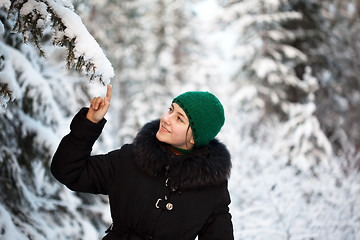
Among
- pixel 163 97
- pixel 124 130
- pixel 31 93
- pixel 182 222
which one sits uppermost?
pixel 163 97

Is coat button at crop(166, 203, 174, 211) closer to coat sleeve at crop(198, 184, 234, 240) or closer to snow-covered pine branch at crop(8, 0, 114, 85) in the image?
coat sleeve at crop(198, 184, 234, 240)

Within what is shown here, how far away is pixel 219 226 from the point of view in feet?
6.93

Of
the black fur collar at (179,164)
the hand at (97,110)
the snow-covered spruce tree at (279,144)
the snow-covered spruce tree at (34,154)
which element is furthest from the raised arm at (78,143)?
the snow-covered spruce tree at (279,144)

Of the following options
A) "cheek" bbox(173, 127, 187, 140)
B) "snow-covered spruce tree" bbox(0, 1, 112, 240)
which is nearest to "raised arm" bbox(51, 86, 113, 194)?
"cheek" bbox(173, 127, 187, 140)

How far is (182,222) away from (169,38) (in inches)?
551

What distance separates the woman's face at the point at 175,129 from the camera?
214 cm

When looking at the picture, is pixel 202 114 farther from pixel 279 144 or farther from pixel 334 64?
pixel 334 64

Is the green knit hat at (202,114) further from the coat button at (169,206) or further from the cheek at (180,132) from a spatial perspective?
the coat button at (169,206)

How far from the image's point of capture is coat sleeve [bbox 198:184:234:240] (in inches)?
82.4

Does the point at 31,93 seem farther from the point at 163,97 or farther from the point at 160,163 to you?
the point at 163,97

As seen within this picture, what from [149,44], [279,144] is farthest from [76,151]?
[149,44]

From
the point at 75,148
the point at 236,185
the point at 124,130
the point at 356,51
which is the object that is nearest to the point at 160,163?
the point at 75,148

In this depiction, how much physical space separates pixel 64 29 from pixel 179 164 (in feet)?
3.67

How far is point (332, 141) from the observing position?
1097cm
